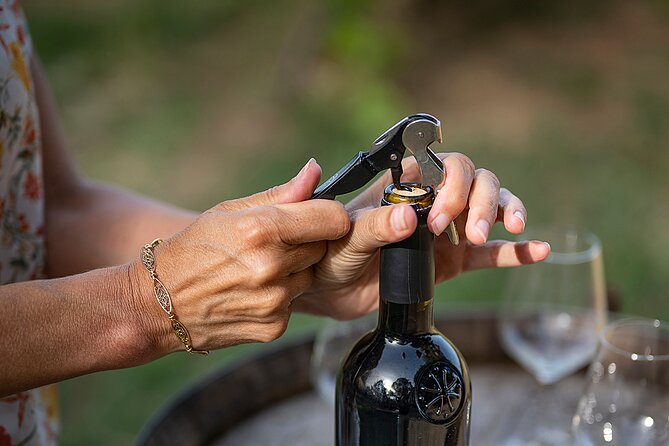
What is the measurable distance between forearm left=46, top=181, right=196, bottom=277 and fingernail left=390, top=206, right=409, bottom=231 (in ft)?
1.70

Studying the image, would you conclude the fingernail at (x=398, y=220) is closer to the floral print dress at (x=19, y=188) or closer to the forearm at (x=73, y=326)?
the forearm at (x=73, y=326)

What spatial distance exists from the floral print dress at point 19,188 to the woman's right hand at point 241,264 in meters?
0.37

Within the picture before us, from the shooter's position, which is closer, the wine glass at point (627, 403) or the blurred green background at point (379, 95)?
the wine glass at point (627, 403)

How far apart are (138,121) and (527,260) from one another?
400cm

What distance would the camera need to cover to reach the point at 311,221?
84 cm

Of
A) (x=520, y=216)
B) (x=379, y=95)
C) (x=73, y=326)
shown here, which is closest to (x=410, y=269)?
(x=520, y=216)

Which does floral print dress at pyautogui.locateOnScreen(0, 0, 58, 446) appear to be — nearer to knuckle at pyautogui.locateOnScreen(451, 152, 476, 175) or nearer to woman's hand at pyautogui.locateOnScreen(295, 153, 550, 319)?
woman's hand at pyautogui.locateOnScreen(295, 153, 550, 319)

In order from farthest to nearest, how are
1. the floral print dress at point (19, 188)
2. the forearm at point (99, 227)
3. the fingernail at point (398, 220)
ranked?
1. the forearm at point (99, 227)
2. the floral print dress at point (19, 188)
3. the fingernail at point (398, 220)

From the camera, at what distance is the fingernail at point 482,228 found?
0.86m

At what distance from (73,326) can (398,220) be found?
0.38 meters

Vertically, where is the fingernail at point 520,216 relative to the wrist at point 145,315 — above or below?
above

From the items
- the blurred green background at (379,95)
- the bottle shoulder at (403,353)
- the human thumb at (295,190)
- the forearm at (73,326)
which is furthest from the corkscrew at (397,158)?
the blurred green background at (379,95)

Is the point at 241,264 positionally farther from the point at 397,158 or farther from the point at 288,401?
the point at 288,401

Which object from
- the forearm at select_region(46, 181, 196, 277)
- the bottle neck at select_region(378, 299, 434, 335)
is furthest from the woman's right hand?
the forearm at select_region(46, 181, 196, 277)
